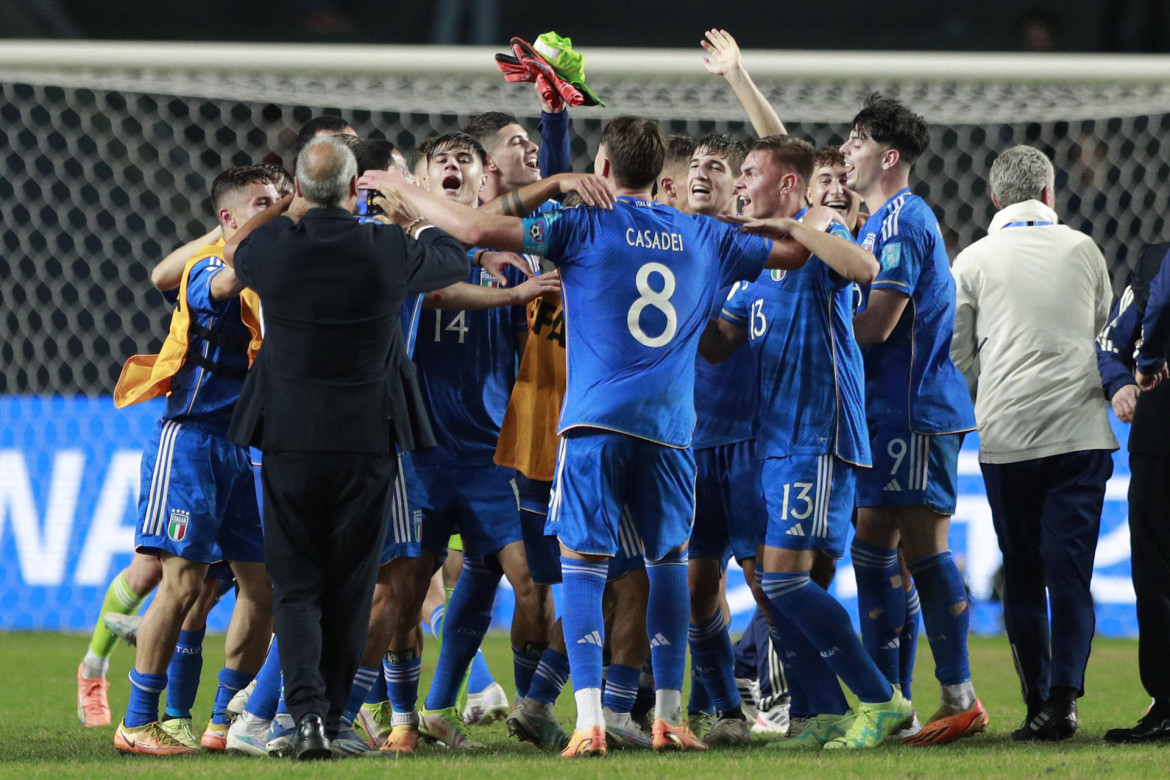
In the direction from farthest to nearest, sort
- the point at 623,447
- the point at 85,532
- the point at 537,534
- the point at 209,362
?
the point at 85,532 → the point at 537,534 → the point at 209,362 → the point at 623,447

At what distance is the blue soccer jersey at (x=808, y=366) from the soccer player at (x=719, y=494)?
0.17 meters

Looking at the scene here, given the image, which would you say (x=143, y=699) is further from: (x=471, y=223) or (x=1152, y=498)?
(x=1152, y=498)

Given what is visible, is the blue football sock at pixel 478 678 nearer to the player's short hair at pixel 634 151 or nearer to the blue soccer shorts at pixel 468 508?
the blue soccer shorts at pixel 468 508

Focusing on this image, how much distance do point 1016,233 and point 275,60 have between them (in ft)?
15.3

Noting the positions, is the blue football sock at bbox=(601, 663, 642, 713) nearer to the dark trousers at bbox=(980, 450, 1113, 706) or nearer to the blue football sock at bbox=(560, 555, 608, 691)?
the blue football sock at bbox=(560, 555, 608, 691)

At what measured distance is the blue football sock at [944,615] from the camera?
5.94 metres

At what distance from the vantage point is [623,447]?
5.14m

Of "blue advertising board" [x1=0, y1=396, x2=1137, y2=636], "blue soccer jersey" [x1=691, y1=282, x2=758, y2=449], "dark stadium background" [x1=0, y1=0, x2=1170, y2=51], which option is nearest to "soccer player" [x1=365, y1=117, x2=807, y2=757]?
"blue soccer jersey" [x1=691, y1=282, x2=758, y2=449]

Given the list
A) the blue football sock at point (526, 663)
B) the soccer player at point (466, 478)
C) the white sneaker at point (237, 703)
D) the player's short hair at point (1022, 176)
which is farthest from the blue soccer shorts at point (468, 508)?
the player's short hair at point (1022, 176)

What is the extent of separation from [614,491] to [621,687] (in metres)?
0.84

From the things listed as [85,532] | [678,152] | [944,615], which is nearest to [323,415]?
[678,152]

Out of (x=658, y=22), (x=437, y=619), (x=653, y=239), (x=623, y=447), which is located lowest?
(x=437, y=619)

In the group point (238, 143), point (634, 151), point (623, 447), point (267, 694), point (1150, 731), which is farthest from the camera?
point (238, 143)

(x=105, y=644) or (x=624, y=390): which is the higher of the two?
(x=624, y=390)
